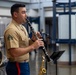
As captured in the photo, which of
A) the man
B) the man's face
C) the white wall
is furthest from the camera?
the white wall

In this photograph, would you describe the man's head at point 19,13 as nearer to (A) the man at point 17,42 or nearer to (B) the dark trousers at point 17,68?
(A) the man at point 17,42

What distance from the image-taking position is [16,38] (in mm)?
3594

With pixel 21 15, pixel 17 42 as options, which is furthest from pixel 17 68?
pixel 21 15

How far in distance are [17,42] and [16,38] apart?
0.05m

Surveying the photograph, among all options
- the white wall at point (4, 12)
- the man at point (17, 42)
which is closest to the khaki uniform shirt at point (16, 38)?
the man at point (17, 42)

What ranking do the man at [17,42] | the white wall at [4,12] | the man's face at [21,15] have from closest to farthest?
the man at [17,42] < the man's face at [21,15] < the white wall at [4,12]

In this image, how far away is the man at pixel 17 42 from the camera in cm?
353

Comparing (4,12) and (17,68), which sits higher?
(17,68)

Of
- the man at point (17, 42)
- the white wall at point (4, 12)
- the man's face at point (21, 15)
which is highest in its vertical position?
the man's face at point (21, 15)

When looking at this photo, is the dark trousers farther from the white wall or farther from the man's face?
the white wall

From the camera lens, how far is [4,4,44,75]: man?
11.6 ft

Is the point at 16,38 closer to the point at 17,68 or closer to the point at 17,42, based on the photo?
the point at 17,42

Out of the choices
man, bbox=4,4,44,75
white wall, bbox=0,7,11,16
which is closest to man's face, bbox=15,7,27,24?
Result: man, bbox=4,4,44,75

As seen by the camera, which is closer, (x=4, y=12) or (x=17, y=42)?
(x=17, y=42)
